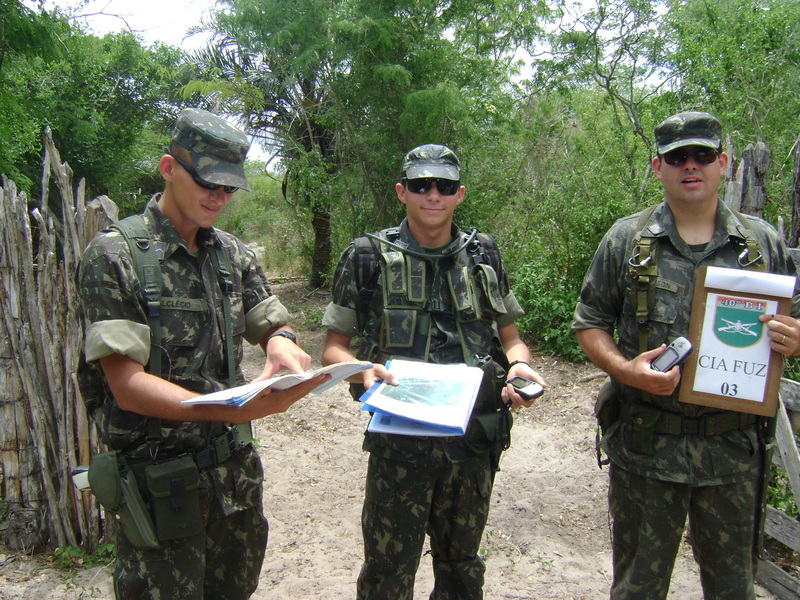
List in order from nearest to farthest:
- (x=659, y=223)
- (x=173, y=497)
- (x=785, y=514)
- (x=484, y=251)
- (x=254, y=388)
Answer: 1. (x=254, y=388)
2. (x=173, y=497)
3. (x=659, y=223)
4. (x=484, y=251)
5. (x=785, y=514)

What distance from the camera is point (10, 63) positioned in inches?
531

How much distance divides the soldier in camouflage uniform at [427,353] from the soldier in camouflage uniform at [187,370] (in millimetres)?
458

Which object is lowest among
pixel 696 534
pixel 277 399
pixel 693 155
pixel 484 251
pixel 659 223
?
pixel 696 534

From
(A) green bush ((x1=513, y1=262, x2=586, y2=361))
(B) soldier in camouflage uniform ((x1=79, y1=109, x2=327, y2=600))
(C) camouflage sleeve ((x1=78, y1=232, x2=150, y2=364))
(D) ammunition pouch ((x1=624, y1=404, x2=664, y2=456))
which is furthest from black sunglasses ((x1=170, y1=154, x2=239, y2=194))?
(A) green bush ((x1=513, y1=262, x2=586, y2=361))

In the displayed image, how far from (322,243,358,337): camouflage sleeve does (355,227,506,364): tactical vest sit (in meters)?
0.03

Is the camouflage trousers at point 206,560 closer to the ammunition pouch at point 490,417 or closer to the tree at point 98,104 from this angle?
the ammunition pouch at point 490,417

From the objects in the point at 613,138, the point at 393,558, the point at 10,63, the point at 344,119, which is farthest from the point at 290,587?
the point at 10,63

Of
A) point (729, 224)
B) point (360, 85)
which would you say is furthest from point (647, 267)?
point (360, 85)

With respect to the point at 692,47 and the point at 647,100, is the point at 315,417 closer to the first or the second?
the point at 692,47

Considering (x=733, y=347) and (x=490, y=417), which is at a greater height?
(x=733, y=347)

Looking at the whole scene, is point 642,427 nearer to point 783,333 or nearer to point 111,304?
point 783,333

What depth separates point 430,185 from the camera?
8.68 feet

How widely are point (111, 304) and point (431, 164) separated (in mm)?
1365

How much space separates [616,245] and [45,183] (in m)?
3.22
